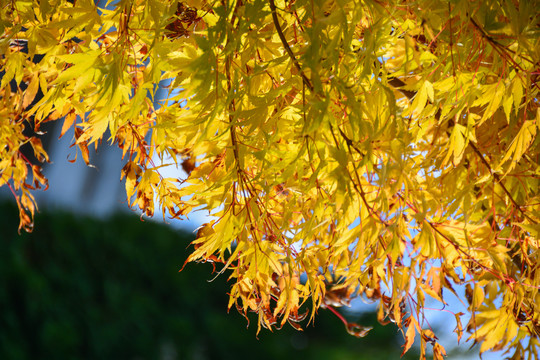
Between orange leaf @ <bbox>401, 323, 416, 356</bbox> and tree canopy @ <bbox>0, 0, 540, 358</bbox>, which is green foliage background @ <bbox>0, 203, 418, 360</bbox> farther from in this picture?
orange leaf @ <bbox>401, 323, 416, 356</bbox>

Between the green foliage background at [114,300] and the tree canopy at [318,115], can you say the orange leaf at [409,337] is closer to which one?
the tree canopy at [318,115]

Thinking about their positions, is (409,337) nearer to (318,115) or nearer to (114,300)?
(318,115)

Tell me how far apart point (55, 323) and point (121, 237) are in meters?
0.65

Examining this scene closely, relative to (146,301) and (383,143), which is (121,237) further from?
(383,143)

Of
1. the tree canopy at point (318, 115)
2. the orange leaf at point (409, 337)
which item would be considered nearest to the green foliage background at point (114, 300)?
the tree canopy at point (318, 115)

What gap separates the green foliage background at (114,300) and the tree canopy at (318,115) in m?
1.71

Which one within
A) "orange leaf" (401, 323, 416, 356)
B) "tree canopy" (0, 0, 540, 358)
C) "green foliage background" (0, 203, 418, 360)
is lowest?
"green foliage background" (0, 203, 418, 360)

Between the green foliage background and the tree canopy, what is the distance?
1.71 m

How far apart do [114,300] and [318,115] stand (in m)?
2.36

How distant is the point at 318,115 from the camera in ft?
1.56

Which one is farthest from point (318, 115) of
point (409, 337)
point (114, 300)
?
point (114, 300)

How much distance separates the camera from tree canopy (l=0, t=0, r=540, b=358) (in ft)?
1.66

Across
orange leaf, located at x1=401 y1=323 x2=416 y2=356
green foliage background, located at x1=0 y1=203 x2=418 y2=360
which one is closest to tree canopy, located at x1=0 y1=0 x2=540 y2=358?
orange leaf, located at x1=401 y1=323 x2=416 y2=356

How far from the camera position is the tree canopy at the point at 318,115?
0.51 m
